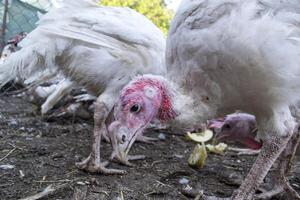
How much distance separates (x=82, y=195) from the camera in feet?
9.42

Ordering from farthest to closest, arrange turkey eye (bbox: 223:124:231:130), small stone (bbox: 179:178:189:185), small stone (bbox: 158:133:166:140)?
small stone (bbox: 158:133:166:140), turkey eye (bbox: 223:124:231:130), small stone (bbox: 179:178:189:185)

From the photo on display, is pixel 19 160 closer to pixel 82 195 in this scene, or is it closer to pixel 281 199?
pixel 82 195

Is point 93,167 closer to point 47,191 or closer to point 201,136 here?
point 47,191

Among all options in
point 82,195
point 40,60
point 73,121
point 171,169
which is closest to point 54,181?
point 82,195

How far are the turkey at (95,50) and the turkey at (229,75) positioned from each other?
567mm

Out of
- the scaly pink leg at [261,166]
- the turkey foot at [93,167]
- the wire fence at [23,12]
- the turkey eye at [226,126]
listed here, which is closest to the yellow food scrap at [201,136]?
the turkey eye at [226,126]

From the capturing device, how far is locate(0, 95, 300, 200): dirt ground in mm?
2992

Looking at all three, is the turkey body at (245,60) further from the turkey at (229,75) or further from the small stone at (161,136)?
the small stone at (161,136)

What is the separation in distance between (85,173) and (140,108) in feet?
2.09

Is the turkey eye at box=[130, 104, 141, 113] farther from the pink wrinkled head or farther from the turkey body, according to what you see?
the turkey body

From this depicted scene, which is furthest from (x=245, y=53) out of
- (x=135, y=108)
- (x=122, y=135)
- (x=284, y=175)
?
(x=284, y=175)

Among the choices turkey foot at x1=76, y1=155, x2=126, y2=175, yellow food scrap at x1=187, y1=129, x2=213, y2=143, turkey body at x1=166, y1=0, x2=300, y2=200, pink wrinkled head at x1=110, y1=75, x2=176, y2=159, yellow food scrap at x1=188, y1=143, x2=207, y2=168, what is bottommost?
yellow food scrap at x1=187, y1=129, x2=213, y2=143

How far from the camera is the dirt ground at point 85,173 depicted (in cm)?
299

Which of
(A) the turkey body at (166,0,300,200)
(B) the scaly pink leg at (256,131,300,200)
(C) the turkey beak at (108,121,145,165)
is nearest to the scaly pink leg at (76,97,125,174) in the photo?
(C) the turkey beak at (108,121,145,165)
